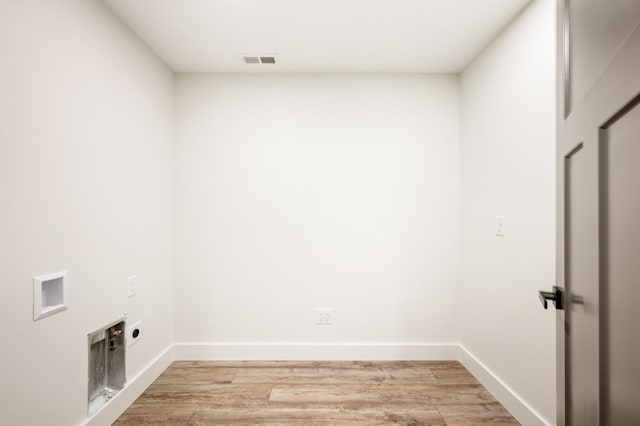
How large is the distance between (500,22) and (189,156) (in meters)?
2.42

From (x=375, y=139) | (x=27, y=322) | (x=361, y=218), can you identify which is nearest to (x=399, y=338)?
(x=361, y=218)

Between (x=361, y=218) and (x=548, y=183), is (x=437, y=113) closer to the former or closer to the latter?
(x=361, y=218)

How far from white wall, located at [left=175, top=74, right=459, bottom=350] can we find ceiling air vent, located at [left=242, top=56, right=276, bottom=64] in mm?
209

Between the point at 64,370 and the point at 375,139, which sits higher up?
→ the point at 375,139

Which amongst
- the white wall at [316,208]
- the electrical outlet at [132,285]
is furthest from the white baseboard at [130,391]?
the electrical outlet at [132,285]

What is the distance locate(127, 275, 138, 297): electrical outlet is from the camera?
85.9 inches

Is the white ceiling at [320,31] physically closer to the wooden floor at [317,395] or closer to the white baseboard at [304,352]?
the white baseboard at [304,352]

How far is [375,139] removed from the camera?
2.86 meters

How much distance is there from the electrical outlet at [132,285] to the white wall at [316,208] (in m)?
0.57

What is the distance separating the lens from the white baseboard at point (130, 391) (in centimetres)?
187

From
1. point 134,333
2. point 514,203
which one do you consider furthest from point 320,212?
point 134,333

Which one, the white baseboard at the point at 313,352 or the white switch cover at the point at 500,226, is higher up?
the white switch cover at the point at 500,226

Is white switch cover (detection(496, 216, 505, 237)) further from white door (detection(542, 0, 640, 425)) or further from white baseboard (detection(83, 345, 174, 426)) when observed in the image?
white baseboard (detection(83, 345, 174, 426))

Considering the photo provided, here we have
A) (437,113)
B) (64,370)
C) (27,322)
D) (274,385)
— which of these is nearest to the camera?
(27,322)
